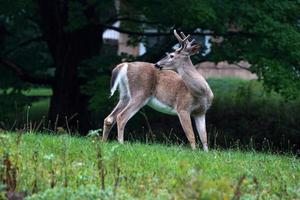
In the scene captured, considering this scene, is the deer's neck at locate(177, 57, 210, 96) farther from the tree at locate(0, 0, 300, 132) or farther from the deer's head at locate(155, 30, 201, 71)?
the tree at locate(0, 0, 300, 132)

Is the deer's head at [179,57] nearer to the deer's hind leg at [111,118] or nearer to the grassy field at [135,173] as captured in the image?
the deer's hind leg at [111,118]

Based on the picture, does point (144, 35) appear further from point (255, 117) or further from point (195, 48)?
point (195, 48)

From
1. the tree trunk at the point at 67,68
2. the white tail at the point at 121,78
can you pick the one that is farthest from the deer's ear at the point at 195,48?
the tree trunk at the point at 67,68

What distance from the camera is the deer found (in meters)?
12.0

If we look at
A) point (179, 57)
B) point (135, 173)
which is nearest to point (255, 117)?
point (179, 57)

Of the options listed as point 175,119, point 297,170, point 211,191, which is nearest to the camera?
point 211,191

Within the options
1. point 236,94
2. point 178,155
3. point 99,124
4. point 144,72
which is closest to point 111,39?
point 236,94

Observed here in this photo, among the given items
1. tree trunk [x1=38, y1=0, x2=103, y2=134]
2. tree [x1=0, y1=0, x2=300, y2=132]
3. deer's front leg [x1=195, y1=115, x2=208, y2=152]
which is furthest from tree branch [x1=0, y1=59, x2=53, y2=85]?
deer's front leg [x1=195, y1=115, x2=208, y2=152]

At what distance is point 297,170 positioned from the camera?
348 inches

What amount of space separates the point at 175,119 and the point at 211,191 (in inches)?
570

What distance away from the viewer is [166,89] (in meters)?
12.3

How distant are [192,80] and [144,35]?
6.59 m

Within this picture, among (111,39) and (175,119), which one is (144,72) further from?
(111,39)

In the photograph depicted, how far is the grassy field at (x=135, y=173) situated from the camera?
6197mm
